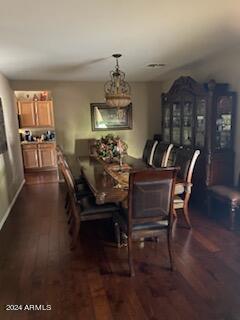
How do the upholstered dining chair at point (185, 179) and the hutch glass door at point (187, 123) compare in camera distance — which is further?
the hutch glass door at point (187, 123)

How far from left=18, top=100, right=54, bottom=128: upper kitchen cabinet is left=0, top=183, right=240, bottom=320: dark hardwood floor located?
15.1ft

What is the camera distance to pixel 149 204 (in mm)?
2234

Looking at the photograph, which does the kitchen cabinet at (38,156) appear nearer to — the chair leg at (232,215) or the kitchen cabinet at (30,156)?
the kitchen cabinet at (30,156)

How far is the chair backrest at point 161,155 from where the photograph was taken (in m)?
3.79

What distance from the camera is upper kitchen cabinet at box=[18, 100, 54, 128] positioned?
23.7 feet

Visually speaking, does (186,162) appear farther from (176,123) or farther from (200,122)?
(176,123)

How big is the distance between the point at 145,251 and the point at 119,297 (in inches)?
29.9

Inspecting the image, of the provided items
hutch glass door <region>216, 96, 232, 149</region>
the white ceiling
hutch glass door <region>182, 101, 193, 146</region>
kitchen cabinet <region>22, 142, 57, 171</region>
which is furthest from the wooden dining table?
kitchen cabinet <region>22, 142, 57, 171</region>

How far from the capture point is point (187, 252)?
266cm

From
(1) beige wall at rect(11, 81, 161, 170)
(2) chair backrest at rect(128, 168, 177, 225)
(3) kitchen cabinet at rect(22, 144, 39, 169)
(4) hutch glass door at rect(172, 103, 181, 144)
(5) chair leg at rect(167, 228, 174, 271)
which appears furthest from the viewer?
(3) kitchen cabinet at rect(22, 144, 39, 169)

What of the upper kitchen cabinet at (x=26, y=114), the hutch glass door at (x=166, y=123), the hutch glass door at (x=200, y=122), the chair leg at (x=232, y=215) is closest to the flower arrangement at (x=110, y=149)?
the hutch glass door at (x=200, y=122)

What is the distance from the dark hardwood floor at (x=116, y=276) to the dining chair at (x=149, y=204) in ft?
0.78

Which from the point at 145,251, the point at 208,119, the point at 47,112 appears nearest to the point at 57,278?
the point at 145,251

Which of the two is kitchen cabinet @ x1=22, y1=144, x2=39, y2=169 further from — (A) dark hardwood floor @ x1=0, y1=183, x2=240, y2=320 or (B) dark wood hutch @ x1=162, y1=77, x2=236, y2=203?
(B) dark wood hutch @ x1=162, y1=77, x2=236, y2=203
